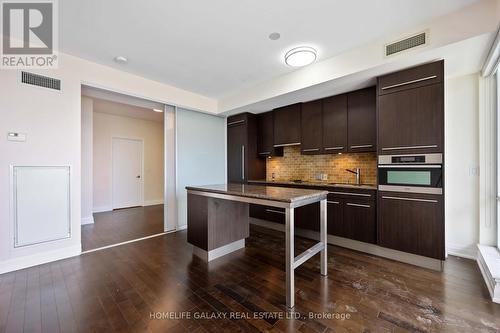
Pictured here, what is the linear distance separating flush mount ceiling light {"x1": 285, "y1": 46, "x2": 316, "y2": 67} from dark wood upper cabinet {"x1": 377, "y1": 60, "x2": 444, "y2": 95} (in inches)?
39.2

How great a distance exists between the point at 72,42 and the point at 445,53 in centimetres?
434

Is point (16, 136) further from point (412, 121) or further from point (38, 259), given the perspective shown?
point (412, 121)

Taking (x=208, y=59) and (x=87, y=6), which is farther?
(x=208, y=59)

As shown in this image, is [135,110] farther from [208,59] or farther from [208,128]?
[208,59]

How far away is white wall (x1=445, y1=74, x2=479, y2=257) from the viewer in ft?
9.10

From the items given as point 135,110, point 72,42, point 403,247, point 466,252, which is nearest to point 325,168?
point 403,247

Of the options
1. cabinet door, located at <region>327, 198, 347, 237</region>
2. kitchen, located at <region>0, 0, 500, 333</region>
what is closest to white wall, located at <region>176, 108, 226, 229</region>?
kitchen, located at <region>0, 0, 500, 333</region>

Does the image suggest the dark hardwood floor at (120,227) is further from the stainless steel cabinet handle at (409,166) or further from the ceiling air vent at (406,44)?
the ceiling air vent at (406,44)

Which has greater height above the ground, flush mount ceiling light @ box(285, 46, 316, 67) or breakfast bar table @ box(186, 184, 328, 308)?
flush mount ceiling light @ box(285, 46, 316, 67)

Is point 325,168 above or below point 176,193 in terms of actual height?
above

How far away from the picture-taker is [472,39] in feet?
6.81

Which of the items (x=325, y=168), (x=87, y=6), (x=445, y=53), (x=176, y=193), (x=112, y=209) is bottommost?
(x=112, y=209)

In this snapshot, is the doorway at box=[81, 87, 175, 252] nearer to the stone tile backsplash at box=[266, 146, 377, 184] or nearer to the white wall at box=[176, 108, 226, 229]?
the white wall at box=[176, 108, 226, 229]

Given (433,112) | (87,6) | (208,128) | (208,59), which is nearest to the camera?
(87,6)
